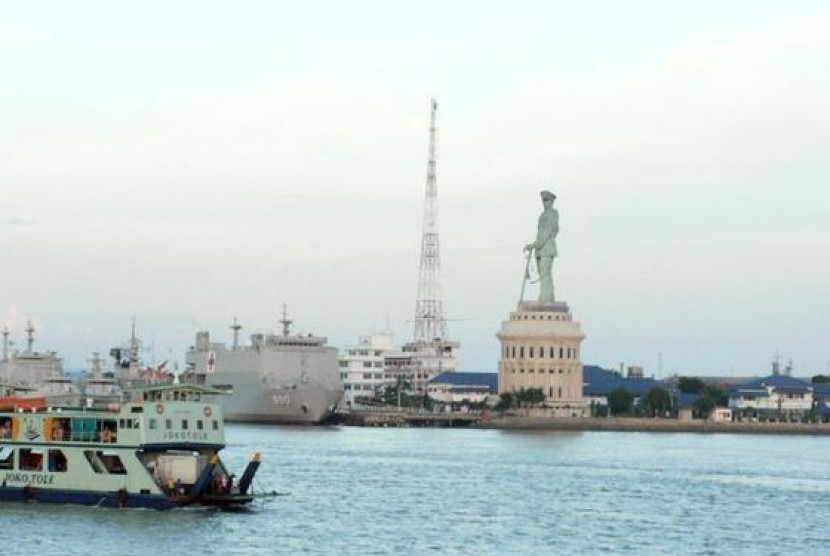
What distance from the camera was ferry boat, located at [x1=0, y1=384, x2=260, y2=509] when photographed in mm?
63969

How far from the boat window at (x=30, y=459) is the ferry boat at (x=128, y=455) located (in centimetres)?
4

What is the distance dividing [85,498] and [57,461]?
87.8 inches

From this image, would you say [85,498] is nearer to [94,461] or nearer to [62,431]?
[94,461]

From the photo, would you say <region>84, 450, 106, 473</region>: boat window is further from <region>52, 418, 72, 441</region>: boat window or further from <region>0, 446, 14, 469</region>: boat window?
<region>0, 446, 14, 469</region>: boat window

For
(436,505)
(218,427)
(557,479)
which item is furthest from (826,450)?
(218,427)

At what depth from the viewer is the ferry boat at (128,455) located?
63969 millimetres

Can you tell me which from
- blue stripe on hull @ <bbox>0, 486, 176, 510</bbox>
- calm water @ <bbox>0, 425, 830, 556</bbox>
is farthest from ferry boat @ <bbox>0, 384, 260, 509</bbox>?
calm water @ <bbox>0, 425, 830, 556</bbox>

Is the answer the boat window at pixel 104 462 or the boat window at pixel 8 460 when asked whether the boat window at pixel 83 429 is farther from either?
the boat window at pixel 8 460

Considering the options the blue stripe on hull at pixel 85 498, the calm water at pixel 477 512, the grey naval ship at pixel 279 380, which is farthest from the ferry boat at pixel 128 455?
the grey naval ship at pixel 279 380

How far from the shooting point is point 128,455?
210 feet

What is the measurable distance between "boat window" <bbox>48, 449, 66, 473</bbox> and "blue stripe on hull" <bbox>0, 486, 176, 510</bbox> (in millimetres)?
801

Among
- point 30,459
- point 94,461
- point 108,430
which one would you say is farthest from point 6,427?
point 108,430

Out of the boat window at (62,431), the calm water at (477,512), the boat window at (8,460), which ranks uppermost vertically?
the boat window at (62,431)

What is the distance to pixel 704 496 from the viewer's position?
8019 centimetres
